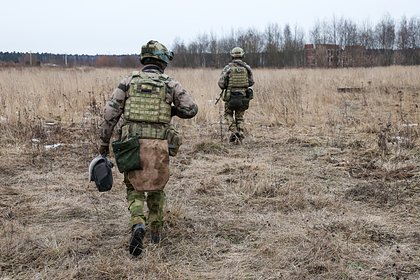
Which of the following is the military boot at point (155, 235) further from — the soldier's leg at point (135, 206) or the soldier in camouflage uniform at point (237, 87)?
the soldier in camouflage uniform at point (237, 87)

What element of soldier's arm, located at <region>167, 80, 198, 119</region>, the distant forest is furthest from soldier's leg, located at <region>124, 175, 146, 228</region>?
the distant forest

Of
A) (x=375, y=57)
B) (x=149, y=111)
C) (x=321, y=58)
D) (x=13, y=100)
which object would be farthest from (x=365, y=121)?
(x=375, y=57)

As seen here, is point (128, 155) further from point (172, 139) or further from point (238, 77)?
point (238, 77)

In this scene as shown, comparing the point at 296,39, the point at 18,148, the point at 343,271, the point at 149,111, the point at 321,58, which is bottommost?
the point at 343,271

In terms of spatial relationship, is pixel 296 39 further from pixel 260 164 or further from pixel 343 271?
pixel 343 271

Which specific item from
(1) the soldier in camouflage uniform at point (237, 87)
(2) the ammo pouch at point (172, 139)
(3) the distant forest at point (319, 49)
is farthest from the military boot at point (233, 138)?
(3) the distant forest at point (319, 49)

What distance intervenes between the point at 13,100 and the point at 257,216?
325 inches

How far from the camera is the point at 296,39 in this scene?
153ft

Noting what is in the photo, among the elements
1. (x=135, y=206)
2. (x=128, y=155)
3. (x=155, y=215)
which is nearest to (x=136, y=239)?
(x=135, y=206)

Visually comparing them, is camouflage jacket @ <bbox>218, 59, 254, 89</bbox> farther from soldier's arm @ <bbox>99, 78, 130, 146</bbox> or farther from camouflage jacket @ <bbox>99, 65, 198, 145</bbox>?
soldier's arm @ <bbox>99, 78, 130, 146</bbox>

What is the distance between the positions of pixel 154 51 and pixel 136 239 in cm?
153

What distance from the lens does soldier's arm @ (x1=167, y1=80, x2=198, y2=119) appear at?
11.8 ft

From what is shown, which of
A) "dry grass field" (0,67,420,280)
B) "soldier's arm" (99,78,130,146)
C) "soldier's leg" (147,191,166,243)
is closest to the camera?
"dry grass field" (0,67,420,280)

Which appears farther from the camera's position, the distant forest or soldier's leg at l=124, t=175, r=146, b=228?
the distant forest
